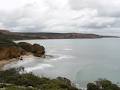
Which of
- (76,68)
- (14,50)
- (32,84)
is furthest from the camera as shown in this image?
(14,50)

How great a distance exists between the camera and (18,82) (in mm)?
27984

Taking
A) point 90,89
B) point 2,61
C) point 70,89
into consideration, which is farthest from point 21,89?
point 2,61

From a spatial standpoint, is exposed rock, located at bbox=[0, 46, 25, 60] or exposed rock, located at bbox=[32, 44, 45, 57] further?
exposed rock, located at bbox=[32, 44, 45, 57]

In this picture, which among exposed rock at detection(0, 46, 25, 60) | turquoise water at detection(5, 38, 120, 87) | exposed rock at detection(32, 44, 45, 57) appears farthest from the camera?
exposed rock at detection(32, 44, 45, 57)

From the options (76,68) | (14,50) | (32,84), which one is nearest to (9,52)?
(14,50)

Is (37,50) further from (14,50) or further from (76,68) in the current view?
(76,68)

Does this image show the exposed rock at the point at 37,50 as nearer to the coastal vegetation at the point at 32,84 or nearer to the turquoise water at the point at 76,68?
the turquoise water at the point at 76,68

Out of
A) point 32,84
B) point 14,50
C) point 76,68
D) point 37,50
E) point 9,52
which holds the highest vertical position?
point 32,84

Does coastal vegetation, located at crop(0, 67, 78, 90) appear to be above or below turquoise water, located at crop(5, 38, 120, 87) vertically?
above

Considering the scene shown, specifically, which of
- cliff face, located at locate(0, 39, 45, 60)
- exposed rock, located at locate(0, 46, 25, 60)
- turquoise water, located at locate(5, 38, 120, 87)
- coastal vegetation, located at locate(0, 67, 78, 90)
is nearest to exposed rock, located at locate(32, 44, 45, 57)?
cliff face, located at locate(0, 39, 45, 60)

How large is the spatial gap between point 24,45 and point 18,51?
1337cm

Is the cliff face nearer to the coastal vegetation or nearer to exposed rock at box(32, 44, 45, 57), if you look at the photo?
exposed rock at box(32, 44, 45, 57)

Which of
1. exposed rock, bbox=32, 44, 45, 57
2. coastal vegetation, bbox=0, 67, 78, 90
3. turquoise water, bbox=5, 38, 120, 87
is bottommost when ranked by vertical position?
turquoise water, bbox=5, 38, 120, 87

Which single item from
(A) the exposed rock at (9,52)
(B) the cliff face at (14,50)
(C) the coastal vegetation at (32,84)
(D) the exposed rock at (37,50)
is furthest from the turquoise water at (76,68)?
(C) the coastal vegetation at (32,84)
